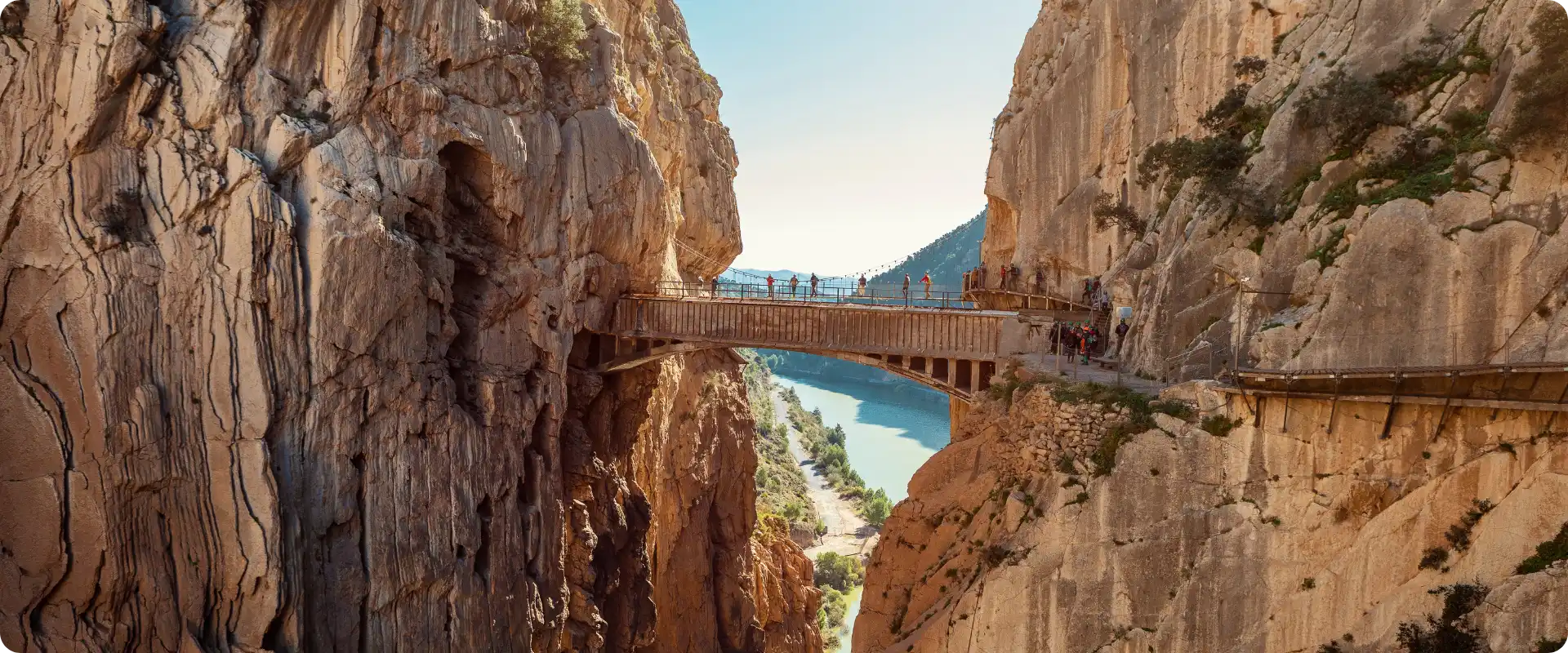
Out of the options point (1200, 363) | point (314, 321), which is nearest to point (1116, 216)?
point (1200, 363)

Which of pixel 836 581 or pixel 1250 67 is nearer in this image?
pixel 1250 67

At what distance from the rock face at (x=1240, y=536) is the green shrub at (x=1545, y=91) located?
4057 mm

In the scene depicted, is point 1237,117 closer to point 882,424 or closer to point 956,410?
point 956,410

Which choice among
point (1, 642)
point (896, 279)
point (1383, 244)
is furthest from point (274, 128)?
point (896, 279)

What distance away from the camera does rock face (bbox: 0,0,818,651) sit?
56.4 feet

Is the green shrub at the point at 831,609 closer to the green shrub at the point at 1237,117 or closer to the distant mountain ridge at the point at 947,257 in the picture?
the green shrub at the point at 1237,117

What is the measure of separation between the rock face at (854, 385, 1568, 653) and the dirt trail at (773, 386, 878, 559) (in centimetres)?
3804

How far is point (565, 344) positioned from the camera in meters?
26.5

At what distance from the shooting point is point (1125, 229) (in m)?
26.6

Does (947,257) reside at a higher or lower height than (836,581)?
higher

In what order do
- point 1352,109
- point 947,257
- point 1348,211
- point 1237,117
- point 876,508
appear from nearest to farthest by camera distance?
point 1348,211
point 1352,109
point 1237,117
point 876,508
point 947,257

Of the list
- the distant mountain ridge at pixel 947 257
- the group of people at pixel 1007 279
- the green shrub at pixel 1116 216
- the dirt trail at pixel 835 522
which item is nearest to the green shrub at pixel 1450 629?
the green shrub at pixel 1116 216

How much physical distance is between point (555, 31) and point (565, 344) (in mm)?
9725

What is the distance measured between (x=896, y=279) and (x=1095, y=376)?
116246 millimetres
